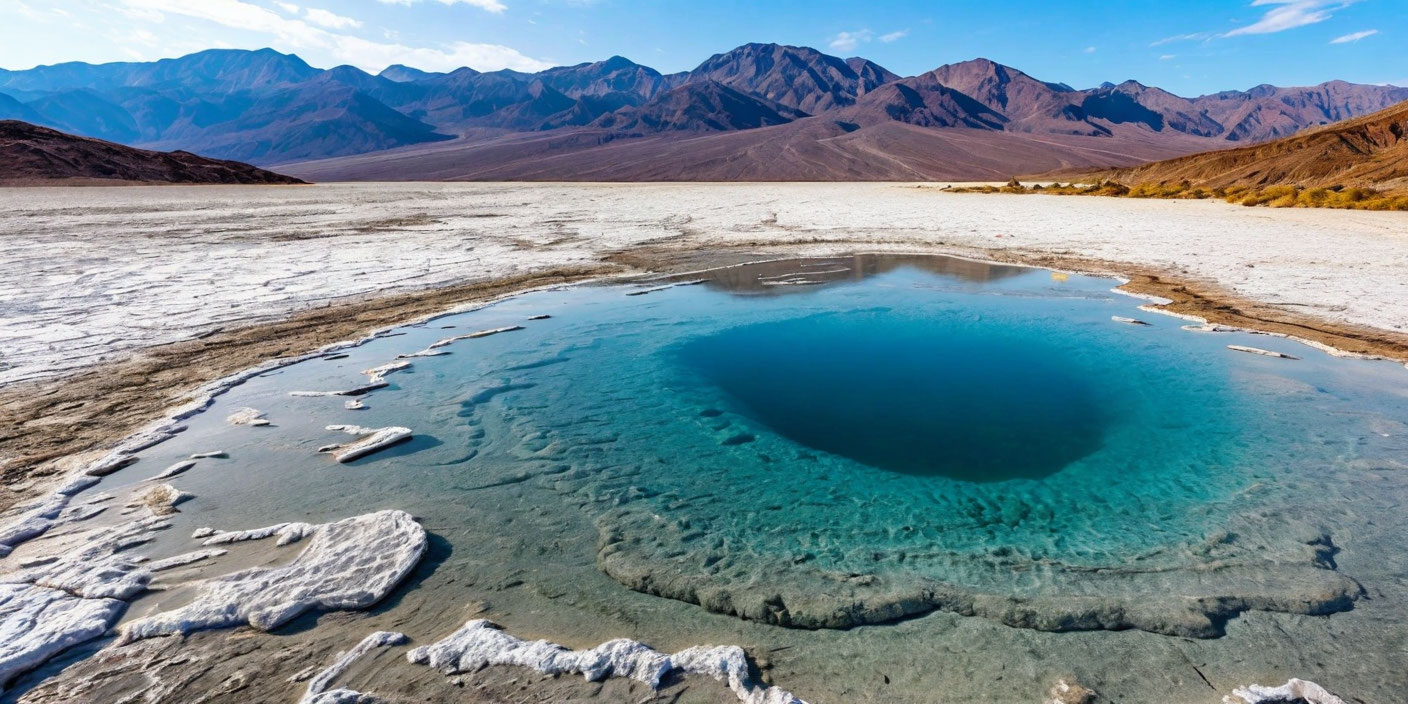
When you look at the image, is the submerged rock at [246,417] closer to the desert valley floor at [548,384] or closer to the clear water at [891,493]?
the clear water at [891,493]

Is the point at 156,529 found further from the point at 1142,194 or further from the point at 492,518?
the point at 1142,194

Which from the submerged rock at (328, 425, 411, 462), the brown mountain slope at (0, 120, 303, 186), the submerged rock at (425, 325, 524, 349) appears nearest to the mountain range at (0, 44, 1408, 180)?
the brown mountain slope at (0, 120, 303, 186)

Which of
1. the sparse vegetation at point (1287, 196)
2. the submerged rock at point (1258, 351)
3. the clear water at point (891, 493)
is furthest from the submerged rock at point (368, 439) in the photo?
the sparse vegetation at point (1287, 196)

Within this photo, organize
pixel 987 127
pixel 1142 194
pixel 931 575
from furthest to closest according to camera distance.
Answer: pixel 987 127 < pixel 1142 194 < pixel 931 575

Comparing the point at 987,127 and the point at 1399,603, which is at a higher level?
the point at 987,127

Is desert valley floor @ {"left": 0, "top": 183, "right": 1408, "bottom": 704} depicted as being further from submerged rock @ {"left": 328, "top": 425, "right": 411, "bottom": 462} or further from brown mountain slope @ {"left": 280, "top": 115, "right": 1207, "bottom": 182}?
brown mountain slope @ {"left": 280, "top": 115, "right": 1207, "bottom": 182}

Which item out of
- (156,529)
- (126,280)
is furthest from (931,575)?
(126,280)

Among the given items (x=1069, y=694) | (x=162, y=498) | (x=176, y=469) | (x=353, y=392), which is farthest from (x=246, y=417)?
(x=1069, y=694)
